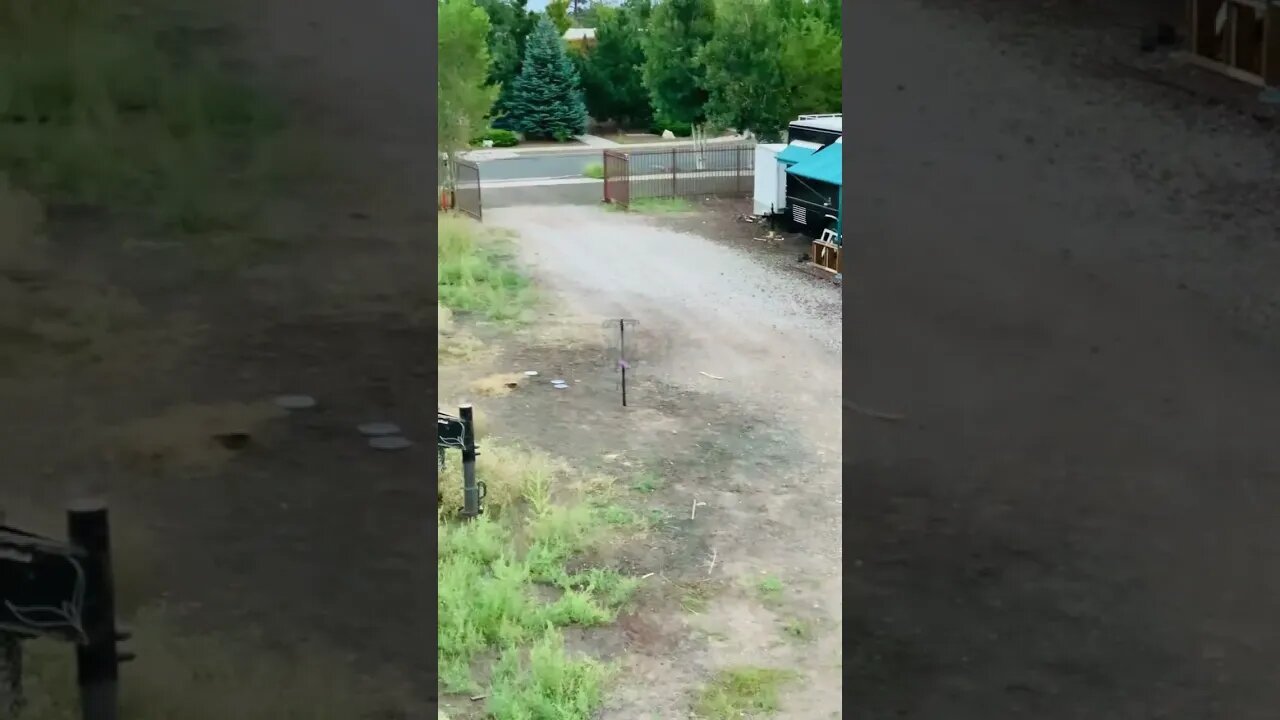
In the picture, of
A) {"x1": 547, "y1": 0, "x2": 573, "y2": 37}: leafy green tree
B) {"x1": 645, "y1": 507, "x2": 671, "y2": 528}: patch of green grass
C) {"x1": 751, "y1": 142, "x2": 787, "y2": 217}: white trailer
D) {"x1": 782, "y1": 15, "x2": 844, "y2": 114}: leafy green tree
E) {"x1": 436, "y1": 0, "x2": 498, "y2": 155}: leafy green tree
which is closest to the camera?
{"x1": 645, "y1": 507, "x2": 671, "y2": 528}: patch of green grass

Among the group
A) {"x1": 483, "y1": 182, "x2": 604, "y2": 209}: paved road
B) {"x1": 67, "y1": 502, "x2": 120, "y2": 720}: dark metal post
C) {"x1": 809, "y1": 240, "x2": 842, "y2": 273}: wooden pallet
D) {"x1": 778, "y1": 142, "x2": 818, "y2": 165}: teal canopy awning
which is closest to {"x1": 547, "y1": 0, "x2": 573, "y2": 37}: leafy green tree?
{"x1": 483, "y1": 182, "x2": 604, "y2": 209}: paved road

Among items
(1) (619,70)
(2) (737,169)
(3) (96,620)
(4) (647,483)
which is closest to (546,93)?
(1) (619,70)

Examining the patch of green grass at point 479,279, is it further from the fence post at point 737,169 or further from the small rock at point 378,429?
the small rock at point 378,429

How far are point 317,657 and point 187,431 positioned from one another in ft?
0.96

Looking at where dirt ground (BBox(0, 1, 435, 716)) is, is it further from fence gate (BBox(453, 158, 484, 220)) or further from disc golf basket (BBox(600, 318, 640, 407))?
fence gate (BBox(453, 158, 484, 220))

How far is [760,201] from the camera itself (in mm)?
7828

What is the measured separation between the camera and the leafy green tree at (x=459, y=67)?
6348 millimetres

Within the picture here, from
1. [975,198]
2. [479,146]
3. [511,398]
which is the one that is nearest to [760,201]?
[479,146]

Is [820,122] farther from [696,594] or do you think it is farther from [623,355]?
[696,594]

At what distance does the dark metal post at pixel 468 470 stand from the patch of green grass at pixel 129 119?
1.80 meters

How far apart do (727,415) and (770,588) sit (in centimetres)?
147

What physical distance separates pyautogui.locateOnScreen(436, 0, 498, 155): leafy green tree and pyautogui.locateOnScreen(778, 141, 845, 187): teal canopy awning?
2.00 metres

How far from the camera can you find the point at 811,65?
8.24 meters

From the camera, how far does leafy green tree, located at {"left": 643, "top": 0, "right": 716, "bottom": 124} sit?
945cm
